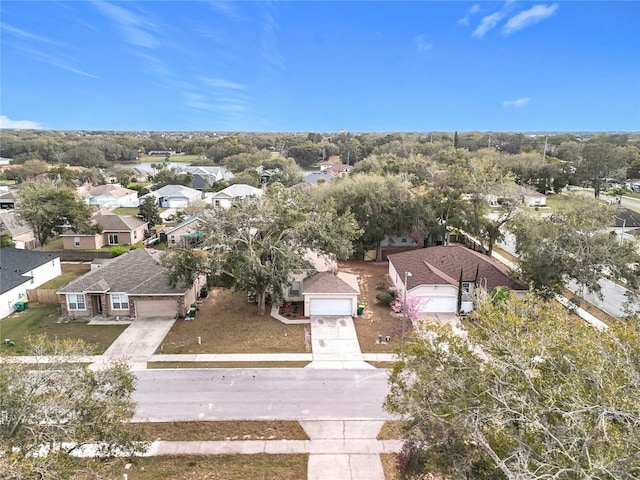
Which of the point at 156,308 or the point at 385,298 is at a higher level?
the point at 156,308

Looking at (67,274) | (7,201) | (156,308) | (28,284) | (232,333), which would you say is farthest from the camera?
(7,201)

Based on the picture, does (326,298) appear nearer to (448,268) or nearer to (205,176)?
(448,268)

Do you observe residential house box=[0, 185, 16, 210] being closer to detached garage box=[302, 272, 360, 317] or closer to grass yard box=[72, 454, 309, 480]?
detached garage box=[302, 272, 360, 317]

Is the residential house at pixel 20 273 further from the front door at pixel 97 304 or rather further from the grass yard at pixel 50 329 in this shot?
the front door at pixel 97 304

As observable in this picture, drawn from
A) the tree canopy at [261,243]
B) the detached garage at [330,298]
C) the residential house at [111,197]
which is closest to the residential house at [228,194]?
the residential house at [111,197]

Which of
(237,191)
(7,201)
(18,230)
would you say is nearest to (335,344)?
(18,230)

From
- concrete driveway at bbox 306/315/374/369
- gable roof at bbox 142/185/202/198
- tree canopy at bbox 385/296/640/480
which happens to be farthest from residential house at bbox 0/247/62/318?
gable roof at bbox 142/185/202/198
